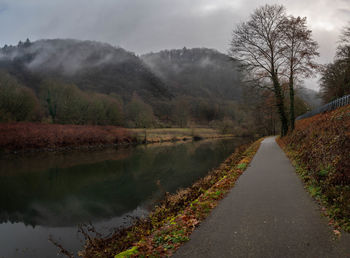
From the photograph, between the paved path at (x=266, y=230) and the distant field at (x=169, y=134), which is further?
the distant field at (x=169, y=134)

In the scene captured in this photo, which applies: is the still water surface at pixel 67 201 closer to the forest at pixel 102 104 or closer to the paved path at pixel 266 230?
the paved path at pixel 266 230

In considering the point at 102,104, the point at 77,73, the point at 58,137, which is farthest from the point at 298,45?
the point at 77,73

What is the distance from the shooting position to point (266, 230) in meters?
4.16

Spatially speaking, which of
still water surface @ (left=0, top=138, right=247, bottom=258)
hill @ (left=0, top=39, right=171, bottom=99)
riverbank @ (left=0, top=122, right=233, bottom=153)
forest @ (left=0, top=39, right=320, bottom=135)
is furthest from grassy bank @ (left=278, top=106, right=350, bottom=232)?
hill @ (left=0, top=39, right=171, bottom=99)

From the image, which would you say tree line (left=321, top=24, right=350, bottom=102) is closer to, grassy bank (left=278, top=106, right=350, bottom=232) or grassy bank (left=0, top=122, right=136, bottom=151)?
grassy bank (left=278, top=106, right=350, bottom=232)

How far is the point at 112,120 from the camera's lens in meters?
60.0

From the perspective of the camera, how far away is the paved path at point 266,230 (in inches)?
137

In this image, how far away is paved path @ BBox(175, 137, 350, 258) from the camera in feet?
11.5

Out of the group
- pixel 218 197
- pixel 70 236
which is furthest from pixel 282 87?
pixel 70 236

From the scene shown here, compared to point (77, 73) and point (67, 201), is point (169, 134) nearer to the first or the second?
point (67, 201)

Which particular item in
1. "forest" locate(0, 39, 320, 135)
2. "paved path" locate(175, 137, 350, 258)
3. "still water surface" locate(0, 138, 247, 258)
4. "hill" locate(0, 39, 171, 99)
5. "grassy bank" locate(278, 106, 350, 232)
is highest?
"hill" locate(0, 39, 171, 99)

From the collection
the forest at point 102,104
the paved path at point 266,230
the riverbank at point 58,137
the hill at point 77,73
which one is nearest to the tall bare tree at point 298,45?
the forest at point 102,104

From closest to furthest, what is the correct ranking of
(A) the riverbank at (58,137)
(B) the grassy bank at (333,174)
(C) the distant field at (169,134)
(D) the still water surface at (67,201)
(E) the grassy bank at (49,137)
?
(B) the grassy bank at (333,174), (D) the still water surface at (67,201), (E) the grassy bank at (49,137), (A) the riverbank at (58,137), (C) the distant field at (169,134)

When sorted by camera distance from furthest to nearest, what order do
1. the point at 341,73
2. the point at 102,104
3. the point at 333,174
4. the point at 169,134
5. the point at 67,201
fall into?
the point at 169,134 < the point at 102,104 < the point at 341,73 < the point at 67,201 < the point at 333,174
